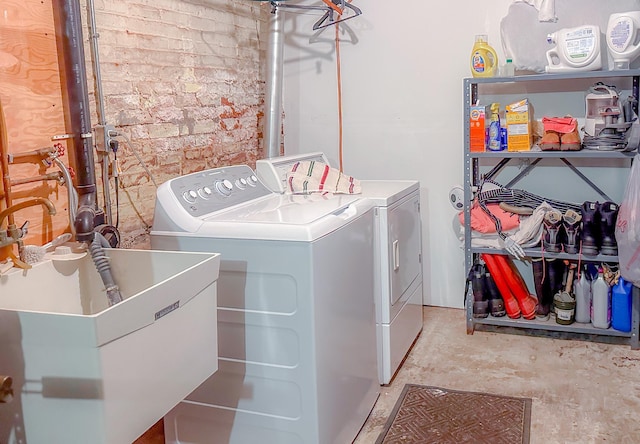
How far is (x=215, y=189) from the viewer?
2.52m

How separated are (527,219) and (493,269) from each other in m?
0.35

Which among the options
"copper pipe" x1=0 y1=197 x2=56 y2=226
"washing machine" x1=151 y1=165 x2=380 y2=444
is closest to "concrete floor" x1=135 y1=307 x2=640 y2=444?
"washing machine" x1=151 y1=165 x2=380 y2=444

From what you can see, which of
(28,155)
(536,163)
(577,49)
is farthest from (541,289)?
(28,155)

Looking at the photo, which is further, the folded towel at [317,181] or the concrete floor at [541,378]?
the folded towel at [317,181]

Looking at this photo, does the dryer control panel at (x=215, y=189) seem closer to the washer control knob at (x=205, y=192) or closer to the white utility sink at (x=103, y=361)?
the washer control knob at (x=205, y=192)

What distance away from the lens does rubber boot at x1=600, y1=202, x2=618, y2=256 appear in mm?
3193

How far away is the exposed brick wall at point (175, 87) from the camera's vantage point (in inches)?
105

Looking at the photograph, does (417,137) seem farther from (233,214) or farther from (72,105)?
(72,105)

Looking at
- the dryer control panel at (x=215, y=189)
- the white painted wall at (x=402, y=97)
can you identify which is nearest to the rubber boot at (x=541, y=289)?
the white painted wall at (x=402, y=97)

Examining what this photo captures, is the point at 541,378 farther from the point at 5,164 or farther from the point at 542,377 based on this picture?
the point at 5,164

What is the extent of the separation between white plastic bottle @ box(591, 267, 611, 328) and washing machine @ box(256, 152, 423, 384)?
96 centimetres

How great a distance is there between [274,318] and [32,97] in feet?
3.88

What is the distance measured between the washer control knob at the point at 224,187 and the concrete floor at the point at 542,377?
116cm

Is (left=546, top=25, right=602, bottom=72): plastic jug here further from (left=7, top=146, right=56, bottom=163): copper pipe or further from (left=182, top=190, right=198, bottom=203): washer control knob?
(left=7, top=146, right=56, bottom=163): copper pipe
